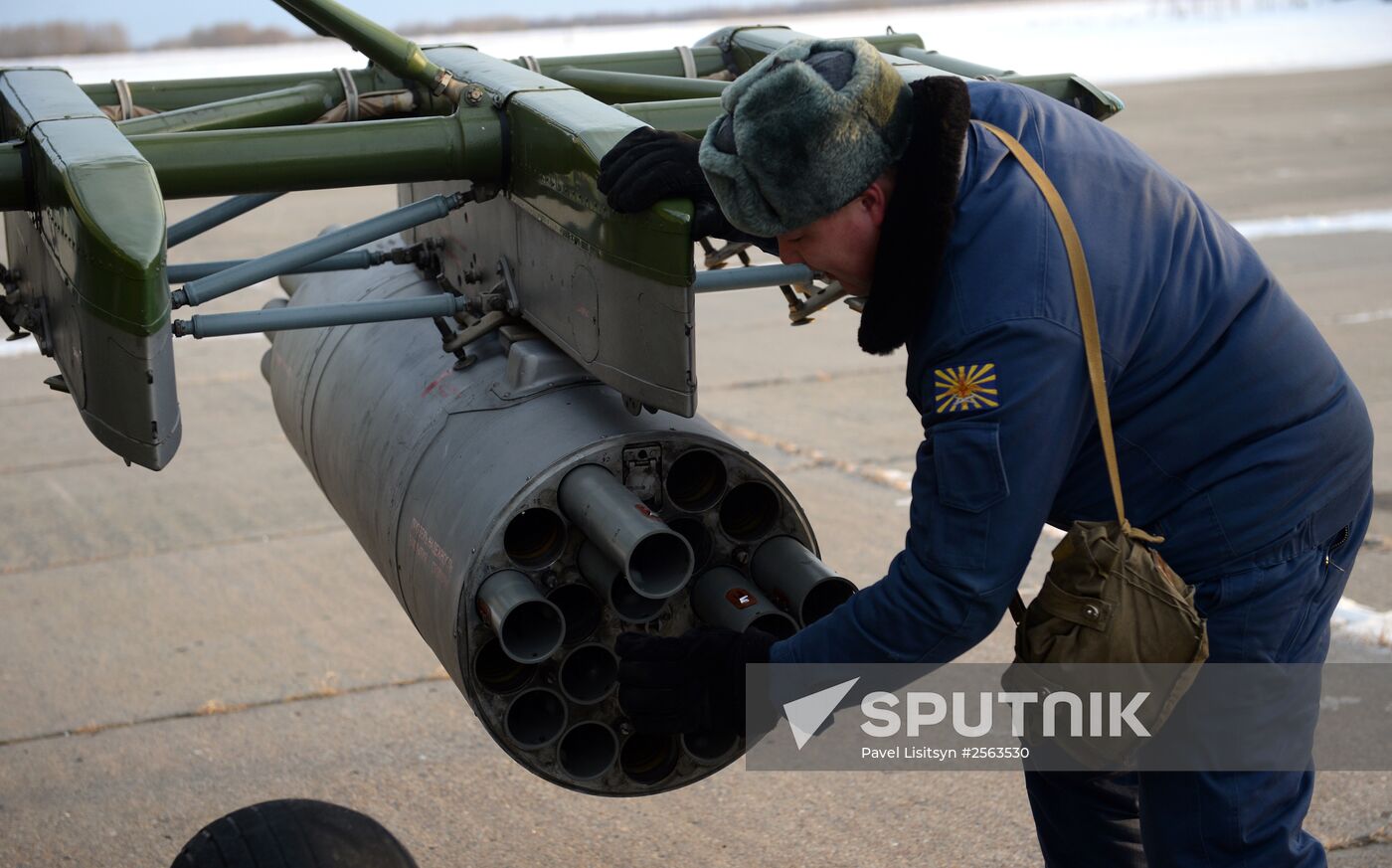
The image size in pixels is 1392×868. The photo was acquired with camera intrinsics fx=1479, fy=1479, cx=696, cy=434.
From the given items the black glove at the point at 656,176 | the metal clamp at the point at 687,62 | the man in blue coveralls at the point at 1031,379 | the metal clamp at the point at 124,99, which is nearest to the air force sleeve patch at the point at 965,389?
the man in blue coveralls at the point at 1031,379

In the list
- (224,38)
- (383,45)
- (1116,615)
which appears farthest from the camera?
(224,38)

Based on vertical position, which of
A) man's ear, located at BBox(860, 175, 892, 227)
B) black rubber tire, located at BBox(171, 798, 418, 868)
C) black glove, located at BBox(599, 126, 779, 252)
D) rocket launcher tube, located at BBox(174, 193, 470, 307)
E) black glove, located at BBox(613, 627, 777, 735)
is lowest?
black rubber tire, located at BBox(171, 798, 418, 868)

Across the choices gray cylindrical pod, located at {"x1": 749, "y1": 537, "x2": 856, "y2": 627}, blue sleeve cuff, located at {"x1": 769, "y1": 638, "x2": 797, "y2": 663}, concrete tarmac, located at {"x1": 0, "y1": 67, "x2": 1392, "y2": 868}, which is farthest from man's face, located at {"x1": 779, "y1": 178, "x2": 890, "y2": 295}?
concrete tarmac, located at {"x1": 0, "y1": 67, "x2": 1392, "y2": 868}

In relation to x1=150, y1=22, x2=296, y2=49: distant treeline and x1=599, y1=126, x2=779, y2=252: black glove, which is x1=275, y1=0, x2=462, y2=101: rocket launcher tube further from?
x1=150, y1=22, x2=296, y2=49: distant treeline

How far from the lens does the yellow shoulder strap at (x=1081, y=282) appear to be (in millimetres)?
2309

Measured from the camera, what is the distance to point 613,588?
3.05 m

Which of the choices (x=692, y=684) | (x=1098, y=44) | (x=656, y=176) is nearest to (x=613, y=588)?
(x=692, y=684)

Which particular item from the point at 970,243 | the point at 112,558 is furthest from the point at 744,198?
the point at 112,558

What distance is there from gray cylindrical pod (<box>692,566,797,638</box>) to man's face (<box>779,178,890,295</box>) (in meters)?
0.80

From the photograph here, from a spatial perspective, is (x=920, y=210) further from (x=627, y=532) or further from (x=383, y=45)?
(x=383, y=45)

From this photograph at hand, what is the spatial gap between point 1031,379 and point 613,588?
1130mm

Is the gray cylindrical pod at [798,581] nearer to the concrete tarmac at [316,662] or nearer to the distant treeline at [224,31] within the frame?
the concrete tarmac at [316,662]

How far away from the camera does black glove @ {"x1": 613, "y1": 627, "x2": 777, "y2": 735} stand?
2592mm

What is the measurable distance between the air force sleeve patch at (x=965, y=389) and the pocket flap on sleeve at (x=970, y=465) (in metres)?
0.03
